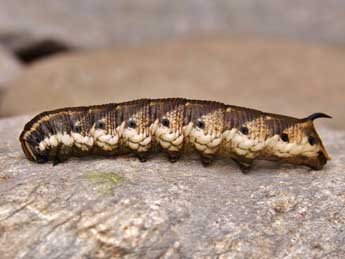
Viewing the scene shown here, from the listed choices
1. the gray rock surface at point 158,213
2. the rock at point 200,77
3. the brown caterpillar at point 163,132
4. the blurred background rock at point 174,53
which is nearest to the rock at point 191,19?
the blurred background rock at point 174,53

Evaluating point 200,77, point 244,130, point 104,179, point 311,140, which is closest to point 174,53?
point 200,77

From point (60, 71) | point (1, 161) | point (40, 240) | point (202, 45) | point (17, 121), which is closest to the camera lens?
point (40, 240)

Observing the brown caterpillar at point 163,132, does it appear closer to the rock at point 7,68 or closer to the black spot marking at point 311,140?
the black spot marking at point 311,140

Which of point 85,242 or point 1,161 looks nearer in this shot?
point 85,242

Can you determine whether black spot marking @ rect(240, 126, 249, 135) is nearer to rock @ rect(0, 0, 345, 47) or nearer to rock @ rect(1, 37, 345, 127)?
rock @ rect(1, 37, 345, 127)

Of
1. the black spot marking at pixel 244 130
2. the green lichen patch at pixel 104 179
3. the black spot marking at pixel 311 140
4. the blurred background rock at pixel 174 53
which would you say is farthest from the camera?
the blurred background rock at pixel 174 53

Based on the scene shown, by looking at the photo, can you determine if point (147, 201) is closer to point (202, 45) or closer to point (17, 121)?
point (17, 121)

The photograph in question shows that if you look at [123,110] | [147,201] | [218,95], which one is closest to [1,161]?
[123,110]
